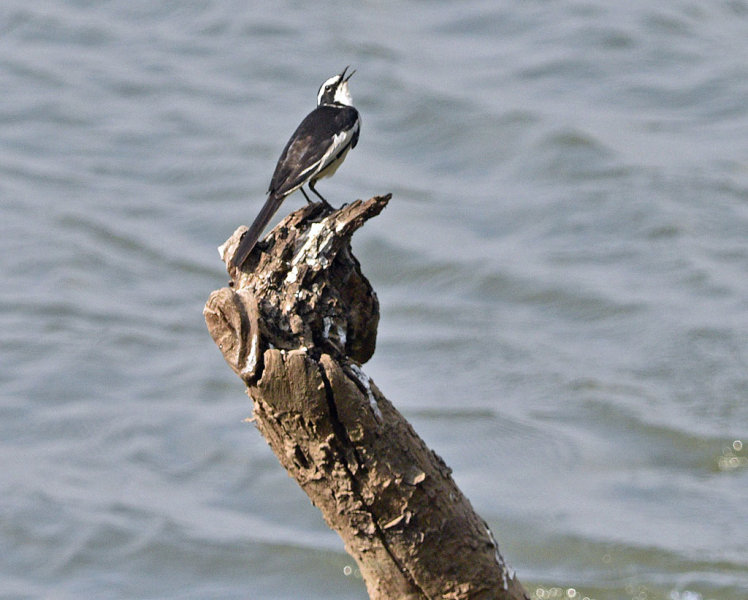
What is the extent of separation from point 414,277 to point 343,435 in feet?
23.1

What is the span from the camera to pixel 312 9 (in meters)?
15.8

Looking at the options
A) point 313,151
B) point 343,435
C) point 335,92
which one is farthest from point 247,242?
point 335,92

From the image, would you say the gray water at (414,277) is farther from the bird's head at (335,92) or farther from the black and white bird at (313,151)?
the black and white bird at (313,151)

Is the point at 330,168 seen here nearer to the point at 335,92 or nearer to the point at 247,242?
the point at 335,92

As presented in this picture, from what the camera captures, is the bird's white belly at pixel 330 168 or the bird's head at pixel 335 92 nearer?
the bird's white belly at pixel 330 168

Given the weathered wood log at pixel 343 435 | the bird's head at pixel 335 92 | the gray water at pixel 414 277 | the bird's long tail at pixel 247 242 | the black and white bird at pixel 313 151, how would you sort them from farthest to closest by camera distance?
the gray water at pixel 414 277
the bird's head at pixel 335 92
the black and white bird at pixel 313 151
the bird's long tail at pixel 247 242
the weathered wood log at pixel 343 435

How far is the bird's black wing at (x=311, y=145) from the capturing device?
525cm

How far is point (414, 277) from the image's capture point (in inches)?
417

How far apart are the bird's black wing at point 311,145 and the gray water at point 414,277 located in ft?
9.31

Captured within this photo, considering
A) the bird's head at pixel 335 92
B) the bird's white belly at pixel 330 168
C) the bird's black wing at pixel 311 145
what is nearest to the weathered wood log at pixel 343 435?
the bird's black wing at pixel 311 145

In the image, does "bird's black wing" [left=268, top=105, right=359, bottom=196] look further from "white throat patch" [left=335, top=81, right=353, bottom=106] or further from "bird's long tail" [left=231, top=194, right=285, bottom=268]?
"white throat patch" [left=335, top=81, right=353, bottom=106]

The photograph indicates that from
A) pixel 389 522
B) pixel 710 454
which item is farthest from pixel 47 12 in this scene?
pixel 389 522

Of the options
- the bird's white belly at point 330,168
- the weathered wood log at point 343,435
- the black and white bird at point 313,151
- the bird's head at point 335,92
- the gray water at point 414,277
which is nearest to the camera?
the weathered wood log at point 343,435

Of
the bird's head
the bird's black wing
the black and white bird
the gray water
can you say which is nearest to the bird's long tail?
the black and white bird
